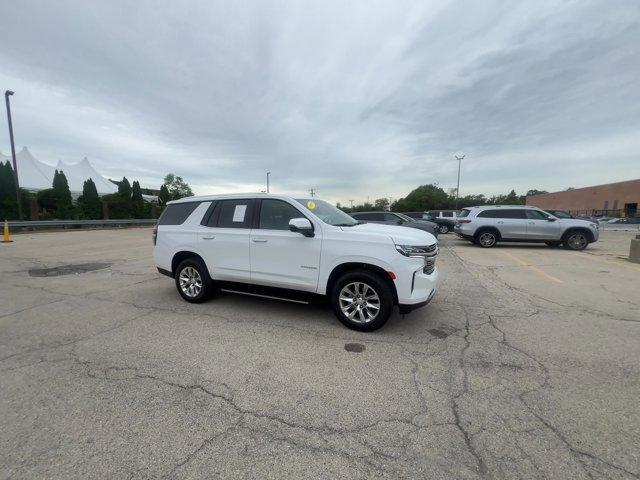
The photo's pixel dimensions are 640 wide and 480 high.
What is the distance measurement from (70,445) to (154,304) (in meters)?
3.39

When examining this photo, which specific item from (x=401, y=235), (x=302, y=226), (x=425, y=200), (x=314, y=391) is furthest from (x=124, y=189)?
(x=425, y=200)

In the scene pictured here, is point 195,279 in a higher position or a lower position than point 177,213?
lower

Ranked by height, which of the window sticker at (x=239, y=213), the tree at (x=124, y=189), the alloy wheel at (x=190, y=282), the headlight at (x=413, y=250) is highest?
the tree at (x=124, y=189)

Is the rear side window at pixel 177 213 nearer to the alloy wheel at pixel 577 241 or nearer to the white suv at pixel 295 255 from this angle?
the white suv at pixel 295 255

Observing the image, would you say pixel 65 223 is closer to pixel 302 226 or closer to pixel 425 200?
pixel 302 226

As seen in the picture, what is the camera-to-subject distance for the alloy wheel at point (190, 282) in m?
5.34

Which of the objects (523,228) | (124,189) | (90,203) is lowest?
(523,228)

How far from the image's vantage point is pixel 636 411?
8.31 feet

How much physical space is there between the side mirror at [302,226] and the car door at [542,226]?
1237cm

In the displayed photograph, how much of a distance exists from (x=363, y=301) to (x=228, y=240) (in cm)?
235

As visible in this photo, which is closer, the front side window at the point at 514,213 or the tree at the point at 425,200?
the front side window at the point at 514,213

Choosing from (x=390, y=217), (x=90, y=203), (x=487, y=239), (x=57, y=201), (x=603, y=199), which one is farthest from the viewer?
(x=603, y=199)

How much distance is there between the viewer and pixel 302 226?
13.5 ft

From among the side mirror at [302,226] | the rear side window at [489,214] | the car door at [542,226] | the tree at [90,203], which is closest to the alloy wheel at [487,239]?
the rear side window at [489,214]
